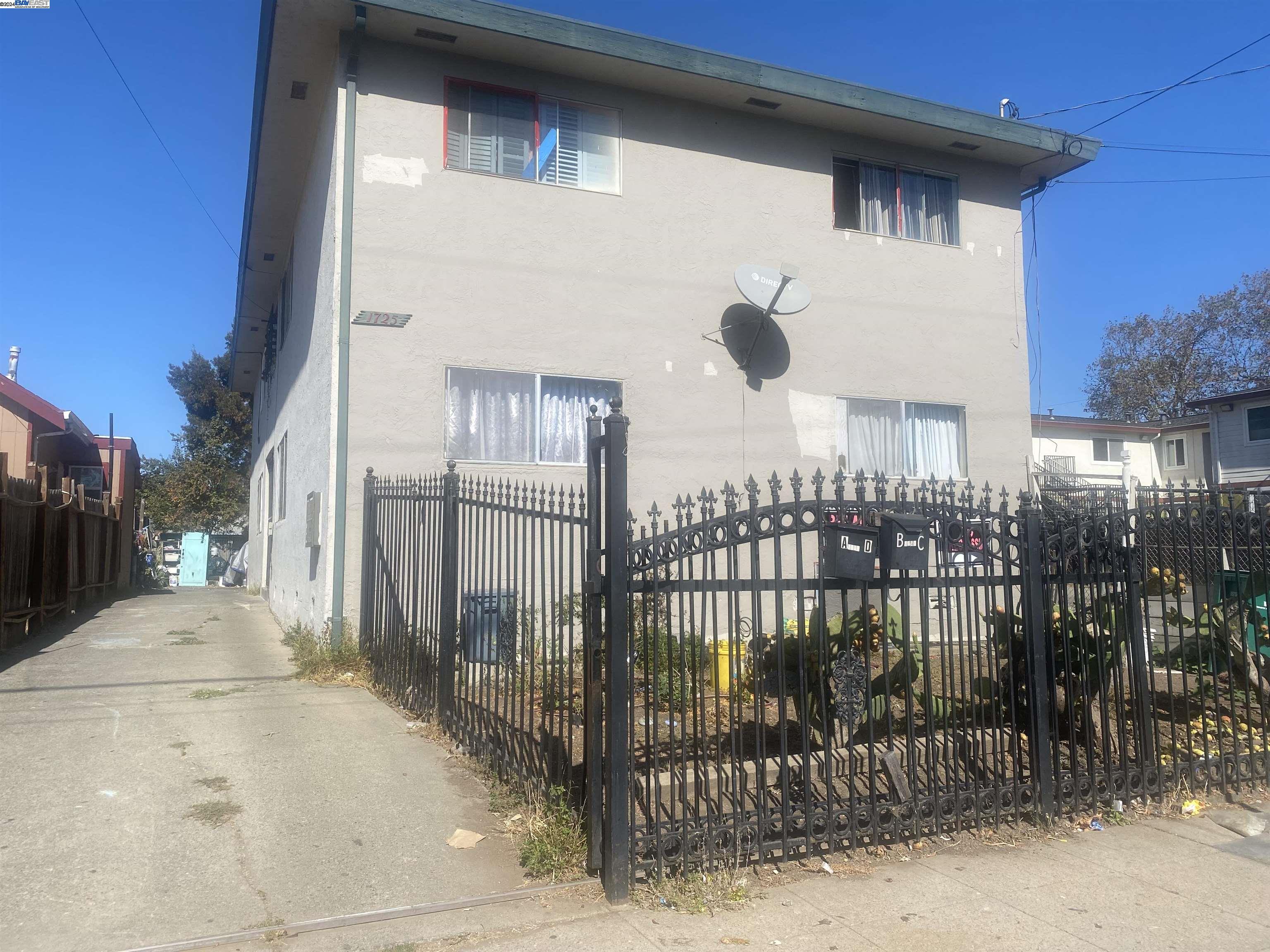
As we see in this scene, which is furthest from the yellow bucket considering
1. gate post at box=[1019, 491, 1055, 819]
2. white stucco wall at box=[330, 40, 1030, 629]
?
white stucco wall at box=[330, 40, 1030, 629]

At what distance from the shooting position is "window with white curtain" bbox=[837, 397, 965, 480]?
1153cm

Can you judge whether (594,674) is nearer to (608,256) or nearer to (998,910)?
(998,910)

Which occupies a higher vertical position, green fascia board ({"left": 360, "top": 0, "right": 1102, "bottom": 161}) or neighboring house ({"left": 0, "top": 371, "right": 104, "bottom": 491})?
green fascia board ({"left": 360, "top": 0, "right": 1102, "bottom": 161})

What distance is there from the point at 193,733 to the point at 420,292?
4786mm

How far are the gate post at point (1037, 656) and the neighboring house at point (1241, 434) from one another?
27041 mm

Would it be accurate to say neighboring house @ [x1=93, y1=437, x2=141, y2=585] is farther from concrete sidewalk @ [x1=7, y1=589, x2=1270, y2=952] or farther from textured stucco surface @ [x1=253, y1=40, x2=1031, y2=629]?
concrete sidewalk @ [x1=7, y1=589, x2=1270, y2=952]

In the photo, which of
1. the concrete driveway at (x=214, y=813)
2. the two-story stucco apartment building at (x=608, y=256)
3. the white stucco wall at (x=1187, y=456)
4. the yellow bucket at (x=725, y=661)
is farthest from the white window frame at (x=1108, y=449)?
the concrete driveway at (x=214, y=813)

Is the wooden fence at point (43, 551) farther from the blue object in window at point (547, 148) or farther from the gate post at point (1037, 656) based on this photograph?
the gate post at point (1037, 656)

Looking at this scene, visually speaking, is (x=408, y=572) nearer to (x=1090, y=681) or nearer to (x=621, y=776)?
(x=621, y=776)

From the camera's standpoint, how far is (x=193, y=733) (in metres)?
6.51

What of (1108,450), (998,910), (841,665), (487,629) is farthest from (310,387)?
Answer: (1108,450)

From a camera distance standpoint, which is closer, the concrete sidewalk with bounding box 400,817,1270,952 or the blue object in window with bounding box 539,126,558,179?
the concrete sidewalk with bounding box 400,817,1270,952

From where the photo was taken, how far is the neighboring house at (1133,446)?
3275cm

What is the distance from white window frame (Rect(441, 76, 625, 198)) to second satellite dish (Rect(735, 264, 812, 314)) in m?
1.73
